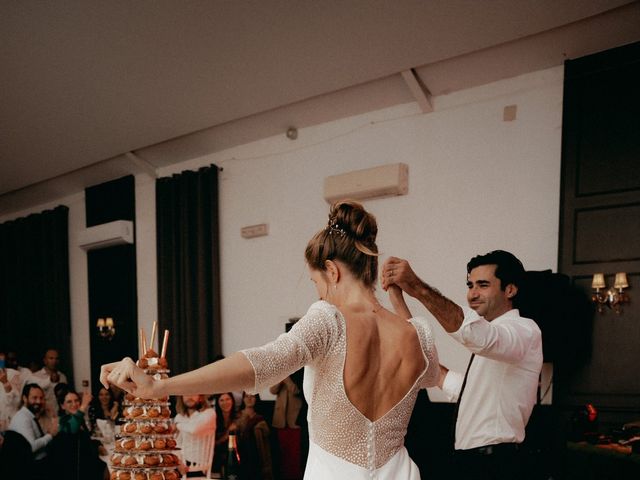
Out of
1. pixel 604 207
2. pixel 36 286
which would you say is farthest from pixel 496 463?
pixel 36 286

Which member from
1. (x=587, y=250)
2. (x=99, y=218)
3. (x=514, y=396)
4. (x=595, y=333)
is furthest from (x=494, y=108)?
(x=99, y=218)

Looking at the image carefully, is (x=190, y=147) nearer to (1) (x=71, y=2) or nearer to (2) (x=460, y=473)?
(1) (x=71, y=2)

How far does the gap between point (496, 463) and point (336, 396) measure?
117 centimetres

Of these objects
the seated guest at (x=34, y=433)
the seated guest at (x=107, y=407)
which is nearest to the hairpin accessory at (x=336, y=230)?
the seated guest at (x=34, y=433)

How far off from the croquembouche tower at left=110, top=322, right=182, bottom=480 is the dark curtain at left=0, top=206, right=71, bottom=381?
289 inches

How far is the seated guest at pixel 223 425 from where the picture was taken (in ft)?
17.3

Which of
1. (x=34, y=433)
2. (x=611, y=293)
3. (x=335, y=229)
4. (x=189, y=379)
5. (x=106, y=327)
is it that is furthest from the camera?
(x=106, y=327)

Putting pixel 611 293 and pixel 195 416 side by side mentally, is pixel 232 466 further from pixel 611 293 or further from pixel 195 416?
pixel 611 293

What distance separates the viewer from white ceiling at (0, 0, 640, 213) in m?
4.24

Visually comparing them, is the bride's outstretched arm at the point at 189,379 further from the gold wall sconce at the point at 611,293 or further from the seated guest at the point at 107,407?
the seated guest at the point at 107,407

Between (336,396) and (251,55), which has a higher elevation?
(251,55)

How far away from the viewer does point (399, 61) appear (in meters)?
4.93

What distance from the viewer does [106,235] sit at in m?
8.14

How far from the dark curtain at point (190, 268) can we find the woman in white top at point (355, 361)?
18.0 ft
